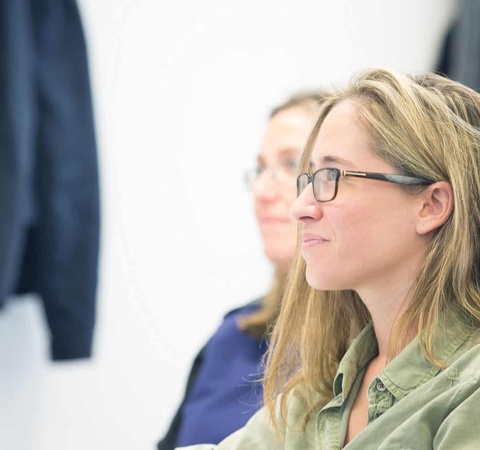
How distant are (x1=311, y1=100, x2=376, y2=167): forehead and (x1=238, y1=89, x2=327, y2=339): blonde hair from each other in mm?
561

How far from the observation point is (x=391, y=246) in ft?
4.32

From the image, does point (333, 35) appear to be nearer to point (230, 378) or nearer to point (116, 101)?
point (116, 101)

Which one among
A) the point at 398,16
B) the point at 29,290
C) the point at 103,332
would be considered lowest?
the point at 103,332

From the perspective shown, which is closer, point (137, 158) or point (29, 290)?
point (29, 290)

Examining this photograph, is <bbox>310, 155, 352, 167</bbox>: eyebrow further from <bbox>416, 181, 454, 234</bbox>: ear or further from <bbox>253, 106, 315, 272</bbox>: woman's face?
<bbox>253, 106, 315, 272</bbox>: woman's face

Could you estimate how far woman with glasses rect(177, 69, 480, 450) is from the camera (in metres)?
1.25

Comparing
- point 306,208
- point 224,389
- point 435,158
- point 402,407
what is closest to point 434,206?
point 435,158

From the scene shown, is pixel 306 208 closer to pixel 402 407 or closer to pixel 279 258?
pixel 402 407

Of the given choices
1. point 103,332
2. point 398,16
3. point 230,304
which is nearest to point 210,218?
point 230,304

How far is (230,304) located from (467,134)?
180 cm

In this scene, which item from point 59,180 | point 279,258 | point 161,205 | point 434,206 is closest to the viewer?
point 434,206

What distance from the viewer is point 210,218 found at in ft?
9.68

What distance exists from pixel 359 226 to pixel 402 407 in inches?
10.3

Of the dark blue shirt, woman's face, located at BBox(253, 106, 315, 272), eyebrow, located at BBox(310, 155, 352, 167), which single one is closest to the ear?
eyebrow, located at BBox(310, 155, 352, 167)
